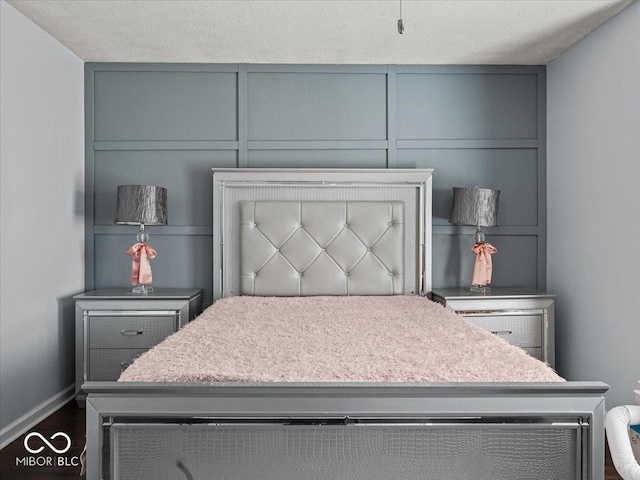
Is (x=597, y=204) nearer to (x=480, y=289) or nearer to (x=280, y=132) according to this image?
(x=480, y=289)

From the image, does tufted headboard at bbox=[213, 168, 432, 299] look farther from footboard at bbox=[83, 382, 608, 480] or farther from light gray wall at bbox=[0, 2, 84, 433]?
footboard at bbox=[83, 382, 608, 480]

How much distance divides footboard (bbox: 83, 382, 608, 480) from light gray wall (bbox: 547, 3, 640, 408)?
66.5 inches

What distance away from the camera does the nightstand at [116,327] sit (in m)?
3.20

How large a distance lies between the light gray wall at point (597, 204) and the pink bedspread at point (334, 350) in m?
1.03

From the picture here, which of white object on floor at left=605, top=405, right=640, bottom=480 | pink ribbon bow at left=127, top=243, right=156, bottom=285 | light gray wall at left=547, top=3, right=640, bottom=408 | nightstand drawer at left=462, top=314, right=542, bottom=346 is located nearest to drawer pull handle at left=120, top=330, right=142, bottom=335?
pink ribbon bow at left=127, top=243, right=156, bottom=285

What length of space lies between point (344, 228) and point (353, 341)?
1536 millimetres

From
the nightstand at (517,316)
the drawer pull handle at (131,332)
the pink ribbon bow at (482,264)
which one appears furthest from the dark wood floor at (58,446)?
the pink ribbon bow at (482,264)

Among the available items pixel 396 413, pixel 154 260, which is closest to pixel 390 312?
pixel 396 413

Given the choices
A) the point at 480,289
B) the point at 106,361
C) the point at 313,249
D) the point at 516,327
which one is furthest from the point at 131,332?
the point at 516,327

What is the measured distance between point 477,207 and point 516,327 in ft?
2.66

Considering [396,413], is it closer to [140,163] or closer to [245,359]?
[245,359]

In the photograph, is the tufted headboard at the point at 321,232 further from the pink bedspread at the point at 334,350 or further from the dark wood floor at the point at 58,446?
the dark wood floor at the point at 58,446

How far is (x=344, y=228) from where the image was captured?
353cm

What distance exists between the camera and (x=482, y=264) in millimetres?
3469
